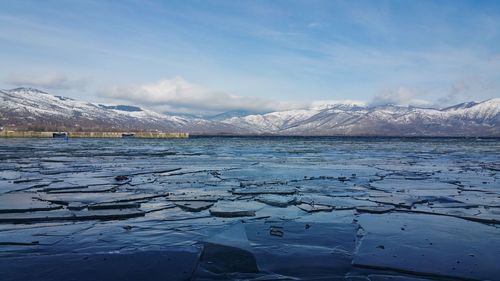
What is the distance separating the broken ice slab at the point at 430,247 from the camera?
914 cm

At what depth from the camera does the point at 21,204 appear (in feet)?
53.6

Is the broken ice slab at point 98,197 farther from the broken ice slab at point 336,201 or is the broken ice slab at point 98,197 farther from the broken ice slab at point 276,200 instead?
the broken ice slab at point 336,201

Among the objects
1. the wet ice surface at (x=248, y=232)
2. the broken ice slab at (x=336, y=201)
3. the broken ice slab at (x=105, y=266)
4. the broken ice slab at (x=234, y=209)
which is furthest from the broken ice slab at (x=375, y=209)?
the broken ice slab at (x=105, y=266)

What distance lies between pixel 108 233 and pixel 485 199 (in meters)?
14.8

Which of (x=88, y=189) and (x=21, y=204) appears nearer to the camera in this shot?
(x=21, y=204)

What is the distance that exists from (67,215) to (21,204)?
3076 mm

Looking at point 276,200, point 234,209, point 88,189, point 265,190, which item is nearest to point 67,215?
point 234,209

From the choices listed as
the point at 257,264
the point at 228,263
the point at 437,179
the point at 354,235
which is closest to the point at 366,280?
the point at 257,264

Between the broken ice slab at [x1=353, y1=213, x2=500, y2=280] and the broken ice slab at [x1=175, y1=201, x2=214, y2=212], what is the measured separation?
5.48 m

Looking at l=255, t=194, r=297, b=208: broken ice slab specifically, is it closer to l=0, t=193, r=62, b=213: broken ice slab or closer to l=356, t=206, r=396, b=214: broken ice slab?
l=356, t=206, r=396, b=214: broken ice slab

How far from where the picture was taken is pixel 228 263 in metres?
9.46

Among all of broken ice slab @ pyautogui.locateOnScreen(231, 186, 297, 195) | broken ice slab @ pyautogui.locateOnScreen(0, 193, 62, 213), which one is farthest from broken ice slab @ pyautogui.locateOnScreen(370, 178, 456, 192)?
broken ice slab @ pyautogui.locateOnScreen(0, 193, 62, 213)

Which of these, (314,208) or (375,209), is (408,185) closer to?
(375,209)

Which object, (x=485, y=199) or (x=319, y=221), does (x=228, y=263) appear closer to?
(x=319, y=221)
